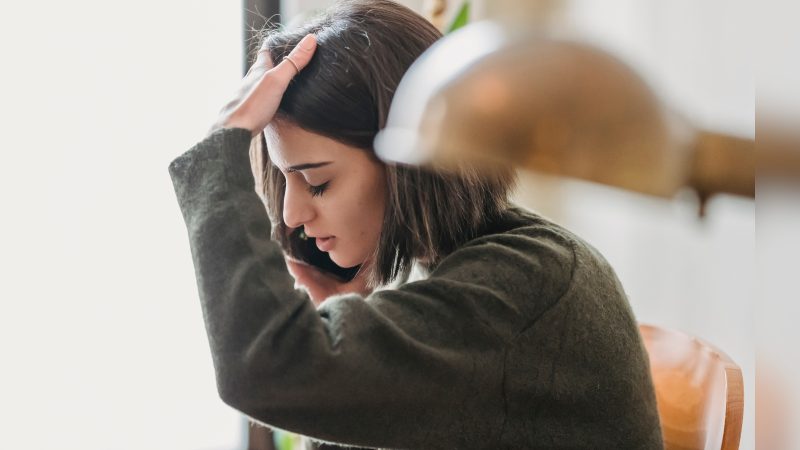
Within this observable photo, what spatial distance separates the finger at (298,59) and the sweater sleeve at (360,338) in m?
0.19

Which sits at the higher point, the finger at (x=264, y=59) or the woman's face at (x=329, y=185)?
the finger at (x=264, y=59)

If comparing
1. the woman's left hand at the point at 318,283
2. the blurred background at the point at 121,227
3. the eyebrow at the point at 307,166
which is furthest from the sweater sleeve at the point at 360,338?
the blurred background at the point at 121,227

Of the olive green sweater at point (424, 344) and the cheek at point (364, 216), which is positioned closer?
the olive green sweater at point (424, 344)

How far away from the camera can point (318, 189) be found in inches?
39.2

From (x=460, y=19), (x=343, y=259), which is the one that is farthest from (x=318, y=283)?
(x=460, y=19)

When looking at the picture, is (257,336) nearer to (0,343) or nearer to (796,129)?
(796,129)

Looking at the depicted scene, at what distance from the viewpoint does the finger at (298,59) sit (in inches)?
38.9

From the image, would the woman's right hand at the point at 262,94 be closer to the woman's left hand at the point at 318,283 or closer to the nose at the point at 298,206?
the nose at the point at 298,206

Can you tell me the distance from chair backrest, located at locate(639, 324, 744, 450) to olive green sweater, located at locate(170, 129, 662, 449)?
0.38 feet

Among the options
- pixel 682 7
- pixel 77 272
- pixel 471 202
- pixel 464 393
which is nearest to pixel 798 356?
pixel 464 393

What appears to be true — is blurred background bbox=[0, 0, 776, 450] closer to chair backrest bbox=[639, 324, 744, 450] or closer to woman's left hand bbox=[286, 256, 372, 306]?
chair backrest bbox=[639, 324, 744, 450]

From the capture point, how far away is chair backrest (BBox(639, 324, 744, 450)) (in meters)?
0.95

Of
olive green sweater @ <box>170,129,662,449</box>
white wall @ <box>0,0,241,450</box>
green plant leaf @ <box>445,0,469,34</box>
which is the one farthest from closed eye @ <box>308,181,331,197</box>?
white wall @ <box>0,0,241,450</box>

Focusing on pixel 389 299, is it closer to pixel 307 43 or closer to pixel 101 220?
pixel 307 43
